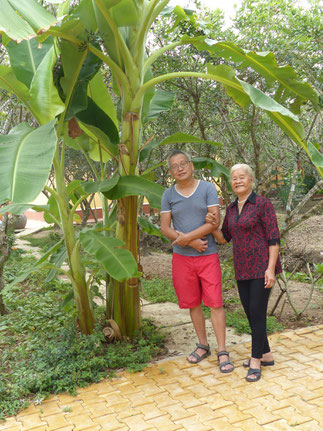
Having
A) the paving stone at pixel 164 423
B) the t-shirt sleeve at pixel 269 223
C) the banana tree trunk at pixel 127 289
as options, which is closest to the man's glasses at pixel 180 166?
the banana tree trunk at pixel 127 289

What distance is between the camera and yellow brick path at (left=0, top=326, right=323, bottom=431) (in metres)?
2.71

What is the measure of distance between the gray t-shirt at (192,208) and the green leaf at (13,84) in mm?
1426

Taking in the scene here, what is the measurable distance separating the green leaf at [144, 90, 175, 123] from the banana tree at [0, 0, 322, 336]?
0.56 ft

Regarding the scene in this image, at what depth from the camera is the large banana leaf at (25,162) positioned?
231 cm

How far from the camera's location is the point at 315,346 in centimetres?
383

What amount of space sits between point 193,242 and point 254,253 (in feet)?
1.64

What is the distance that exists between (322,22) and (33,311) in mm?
5168

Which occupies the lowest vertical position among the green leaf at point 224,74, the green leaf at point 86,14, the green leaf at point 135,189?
the green leaf at point 135,189

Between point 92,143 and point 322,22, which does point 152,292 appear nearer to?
point 92,143

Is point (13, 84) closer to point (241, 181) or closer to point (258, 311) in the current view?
point (241, 181)

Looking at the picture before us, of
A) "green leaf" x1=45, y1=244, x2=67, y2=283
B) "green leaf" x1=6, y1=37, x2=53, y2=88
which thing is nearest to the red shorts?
"green leaf" x1=45, y1=244, x2=67, y2=283

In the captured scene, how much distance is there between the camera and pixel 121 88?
3752 mm

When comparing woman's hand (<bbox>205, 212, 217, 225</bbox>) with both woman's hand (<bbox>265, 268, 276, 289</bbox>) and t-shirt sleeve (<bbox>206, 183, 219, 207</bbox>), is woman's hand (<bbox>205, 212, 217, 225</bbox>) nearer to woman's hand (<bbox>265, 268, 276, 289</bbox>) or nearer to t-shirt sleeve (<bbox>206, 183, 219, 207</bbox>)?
t-shirt sleeve (<bbox>206, 183, 219, 207</bbox>)

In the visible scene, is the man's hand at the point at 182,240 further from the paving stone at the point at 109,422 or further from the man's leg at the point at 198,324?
the paving stone at the point at 109,422
